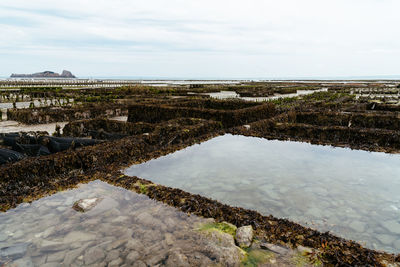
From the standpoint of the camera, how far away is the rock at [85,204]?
4508 mm

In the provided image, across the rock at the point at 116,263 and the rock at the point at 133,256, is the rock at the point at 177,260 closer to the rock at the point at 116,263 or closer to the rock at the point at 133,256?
the rock at the point at 133,256

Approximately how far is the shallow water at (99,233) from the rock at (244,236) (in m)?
0.36

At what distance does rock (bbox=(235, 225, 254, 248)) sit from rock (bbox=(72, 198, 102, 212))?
8.28 feet

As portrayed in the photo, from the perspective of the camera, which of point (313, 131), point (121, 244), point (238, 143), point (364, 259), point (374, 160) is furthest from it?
point (313, 131)

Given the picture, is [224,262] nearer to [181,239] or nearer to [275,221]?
[181,239]

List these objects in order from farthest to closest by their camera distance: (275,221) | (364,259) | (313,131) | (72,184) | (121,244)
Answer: (313,131) → (72,184) → (275,221) → (121,244) → (364,259)

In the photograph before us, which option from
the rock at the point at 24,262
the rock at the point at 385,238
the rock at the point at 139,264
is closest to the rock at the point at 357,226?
the rock at the point at 385,238

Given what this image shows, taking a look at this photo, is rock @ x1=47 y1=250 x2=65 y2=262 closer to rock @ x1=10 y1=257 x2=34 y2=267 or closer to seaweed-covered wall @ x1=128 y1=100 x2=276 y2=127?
rock @ x1=10 y1=257 x2=34 y2=267

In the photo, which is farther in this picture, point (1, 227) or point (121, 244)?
point (1, 227)

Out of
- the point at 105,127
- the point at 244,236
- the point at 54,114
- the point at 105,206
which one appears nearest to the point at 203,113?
the point at 105,127

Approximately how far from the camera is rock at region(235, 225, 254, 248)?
139 inches

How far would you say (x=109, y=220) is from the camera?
4.20m

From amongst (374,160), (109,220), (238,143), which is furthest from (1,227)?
(374,160)

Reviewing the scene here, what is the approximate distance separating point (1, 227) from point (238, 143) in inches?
265
